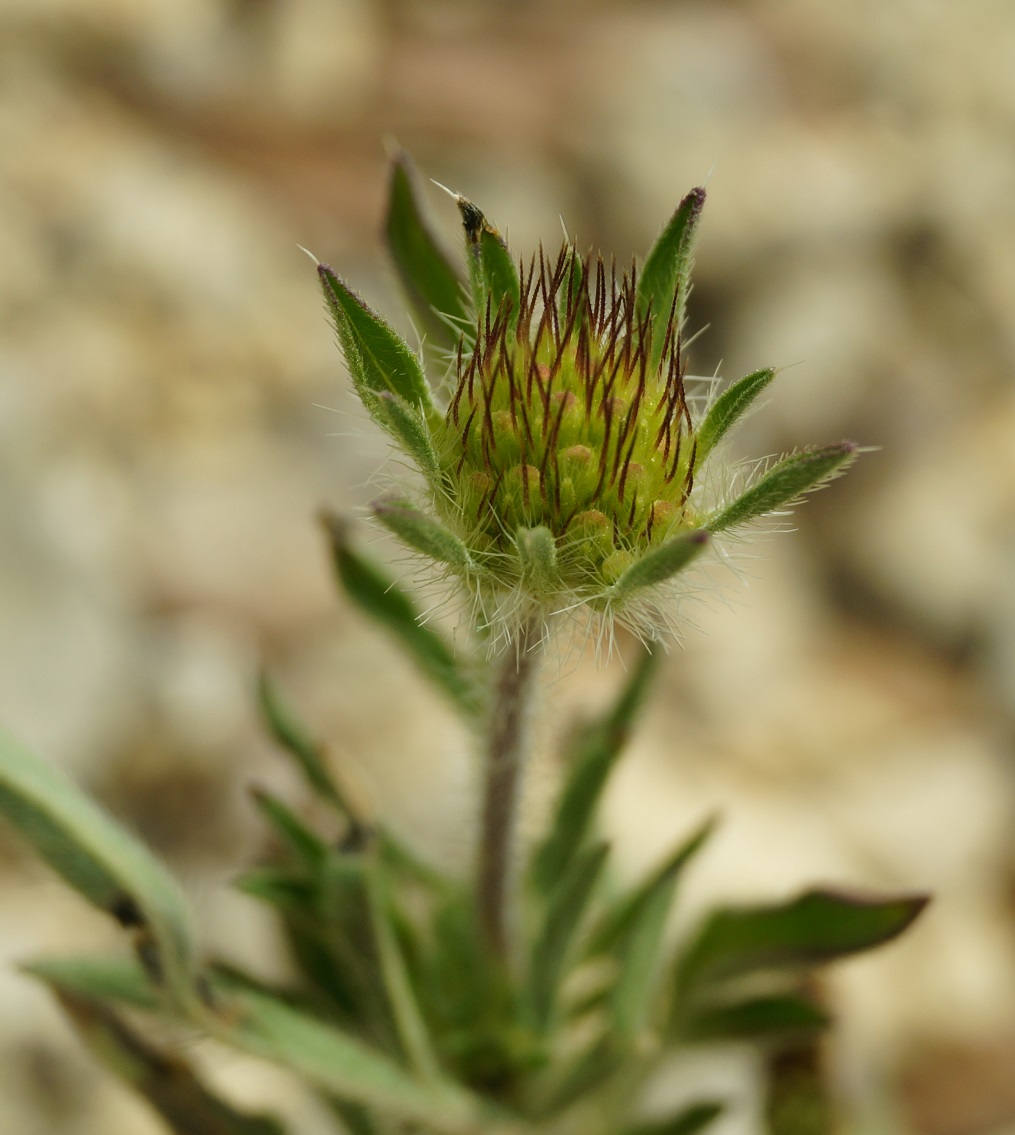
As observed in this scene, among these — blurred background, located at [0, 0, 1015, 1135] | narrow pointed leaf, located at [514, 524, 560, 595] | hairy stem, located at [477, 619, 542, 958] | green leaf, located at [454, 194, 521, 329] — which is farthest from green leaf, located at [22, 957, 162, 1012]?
blurred background, located at [0, 0, 1015, 1135]

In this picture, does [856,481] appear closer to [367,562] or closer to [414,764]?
[414,764]

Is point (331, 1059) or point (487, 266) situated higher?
point (487, 266)

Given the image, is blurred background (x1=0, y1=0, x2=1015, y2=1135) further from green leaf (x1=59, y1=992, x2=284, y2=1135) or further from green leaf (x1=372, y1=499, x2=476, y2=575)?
green leaf (x1=372, y1=499, x2=476, y2=575)

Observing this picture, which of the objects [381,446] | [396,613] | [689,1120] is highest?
[381,446]

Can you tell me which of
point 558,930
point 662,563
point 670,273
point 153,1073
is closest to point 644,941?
point 558,930

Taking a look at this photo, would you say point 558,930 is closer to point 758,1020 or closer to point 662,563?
point 758,1020

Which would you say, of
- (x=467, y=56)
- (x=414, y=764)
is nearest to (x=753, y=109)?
(x=467, y=56)
